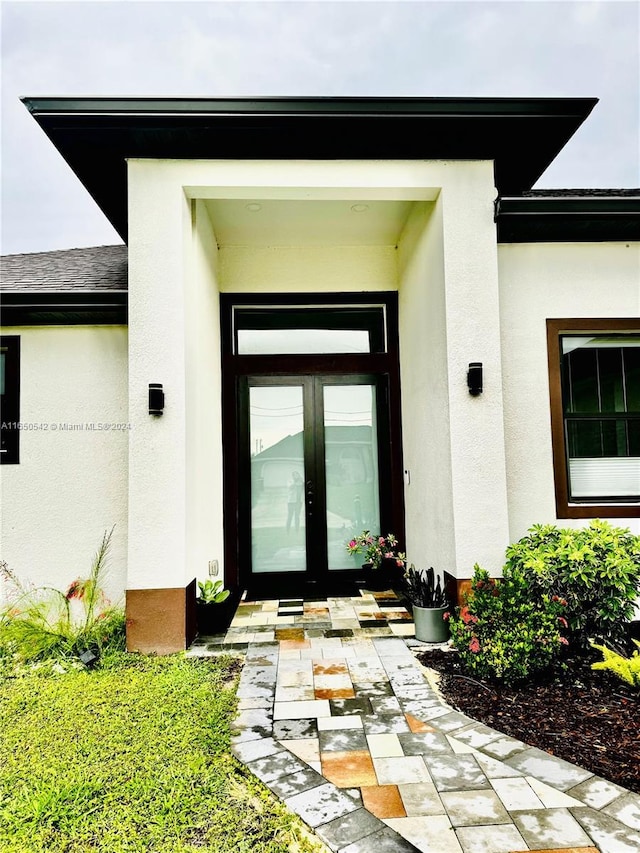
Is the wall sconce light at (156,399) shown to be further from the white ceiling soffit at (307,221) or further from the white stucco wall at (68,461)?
the white ceiling soffit at (307,221)

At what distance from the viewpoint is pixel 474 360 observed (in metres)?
4.24

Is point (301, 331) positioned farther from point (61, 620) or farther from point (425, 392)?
point (61, 620)

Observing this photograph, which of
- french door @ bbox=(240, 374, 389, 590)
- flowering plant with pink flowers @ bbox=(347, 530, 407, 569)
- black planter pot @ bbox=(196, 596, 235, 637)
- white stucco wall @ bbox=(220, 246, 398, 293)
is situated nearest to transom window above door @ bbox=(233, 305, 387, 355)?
white stucco wall @ bbox=(220, 246, 398, 293)

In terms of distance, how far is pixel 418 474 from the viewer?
530 cm

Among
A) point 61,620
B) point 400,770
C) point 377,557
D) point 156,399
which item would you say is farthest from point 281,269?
point 400,770

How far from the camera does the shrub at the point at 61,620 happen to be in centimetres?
403

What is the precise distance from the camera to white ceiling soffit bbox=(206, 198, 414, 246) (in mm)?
4918

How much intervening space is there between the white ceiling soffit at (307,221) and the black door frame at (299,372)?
59 centimetres

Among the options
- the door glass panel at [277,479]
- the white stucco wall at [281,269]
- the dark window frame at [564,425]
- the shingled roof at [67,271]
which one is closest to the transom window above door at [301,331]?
the white stucco wall at [281,269]

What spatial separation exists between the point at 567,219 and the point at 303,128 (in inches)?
91.2

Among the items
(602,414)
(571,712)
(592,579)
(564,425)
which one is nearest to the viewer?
(571,712)

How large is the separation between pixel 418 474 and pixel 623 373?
6.86ft

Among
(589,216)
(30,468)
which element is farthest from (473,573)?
(30,468)

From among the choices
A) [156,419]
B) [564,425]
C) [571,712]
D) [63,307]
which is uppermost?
[63,307]
